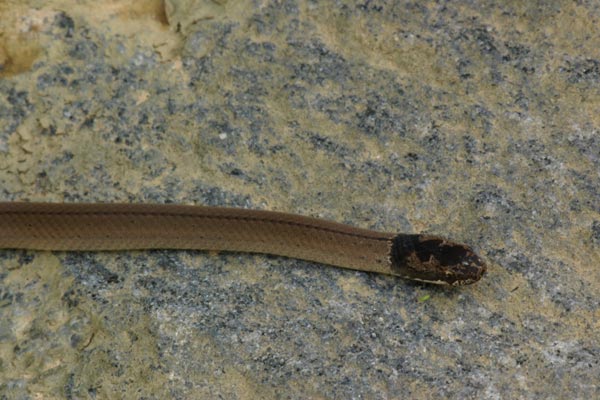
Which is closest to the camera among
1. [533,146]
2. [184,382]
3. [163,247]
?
[184,382]

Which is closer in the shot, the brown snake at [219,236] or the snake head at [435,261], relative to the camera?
the snake head at [435,261]

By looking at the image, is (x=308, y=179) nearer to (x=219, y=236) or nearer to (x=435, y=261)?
(x=219, y=236)

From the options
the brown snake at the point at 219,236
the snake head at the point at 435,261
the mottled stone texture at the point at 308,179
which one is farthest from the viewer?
the brown snake at the point at 219,236

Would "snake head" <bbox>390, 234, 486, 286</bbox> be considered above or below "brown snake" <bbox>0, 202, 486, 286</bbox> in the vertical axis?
→ above

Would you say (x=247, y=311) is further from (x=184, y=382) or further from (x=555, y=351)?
(x=555, y=351)

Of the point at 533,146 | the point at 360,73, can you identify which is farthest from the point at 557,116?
the point at 360,73

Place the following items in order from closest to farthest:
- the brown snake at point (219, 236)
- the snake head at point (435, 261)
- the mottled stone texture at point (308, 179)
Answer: the mottled stone texture at point (308, 179) → the snake head at point (435, 261) → the brown snake at point (219, 236)

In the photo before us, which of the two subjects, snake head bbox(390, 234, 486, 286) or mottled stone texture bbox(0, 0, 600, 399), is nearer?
mottled stone texture bbox(0, 0, 600, 399)
